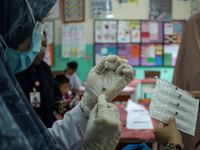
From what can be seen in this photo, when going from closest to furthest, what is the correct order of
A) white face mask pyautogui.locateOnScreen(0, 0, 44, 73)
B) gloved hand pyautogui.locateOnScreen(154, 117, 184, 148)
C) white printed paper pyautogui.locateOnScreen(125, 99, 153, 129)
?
white face mask pyautogui.locateOnScreen(0, 0, 44, 73) < gloved hand pyautogui.locateOnScreen(154, 117, 184, 148) < white printed paper pyautogui.locateOnScreen(125, 99, 153, 129)

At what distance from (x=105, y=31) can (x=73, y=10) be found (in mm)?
912

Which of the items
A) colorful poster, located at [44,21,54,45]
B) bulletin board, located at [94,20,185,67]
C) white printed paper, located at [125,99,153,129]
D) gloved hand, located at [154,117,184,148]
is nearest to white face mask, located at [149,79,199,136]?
gloved hand, located at [154,117,184,148]

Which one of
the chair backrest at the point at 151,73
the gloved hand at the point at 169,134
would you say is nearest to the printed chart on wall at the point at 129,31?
the chair backrest at the point at 151,73

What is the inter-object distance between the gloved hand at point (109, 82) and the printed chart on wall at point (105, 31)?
359cm

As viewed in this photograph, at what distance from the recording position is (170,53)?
4.29 m

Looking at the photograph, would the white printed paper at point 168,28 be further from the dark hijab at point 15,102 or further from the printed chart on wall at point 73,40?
the dark hijab at point 15,102

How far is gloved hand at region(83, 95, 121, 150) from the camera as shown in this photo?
0.54 m

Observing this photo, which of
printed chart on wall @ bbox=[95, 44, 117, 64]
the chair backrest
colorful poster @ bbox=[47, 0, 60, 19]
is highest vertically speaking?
colorful poster @ bbox=[47, 0, 60, 19]

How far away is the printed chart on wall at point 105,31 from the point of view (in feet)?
14.1

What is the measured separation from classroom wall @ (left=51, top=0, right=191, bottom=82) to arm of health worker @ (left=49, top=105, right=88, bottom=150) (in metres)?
3.60

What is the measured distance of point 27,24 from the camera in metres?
0.62

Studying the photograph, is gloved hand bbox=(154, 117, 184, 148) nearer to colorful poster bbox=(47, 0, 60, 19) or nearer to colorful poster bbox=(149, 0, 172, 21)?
colorful poster bbox=(149, 0, 172, 21)

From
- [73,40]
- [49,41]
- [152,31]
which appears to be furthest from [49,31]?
[152,31]

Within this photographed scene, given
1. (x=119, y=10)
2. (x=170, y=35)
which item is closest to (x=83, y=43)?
(x=119, y=10)
